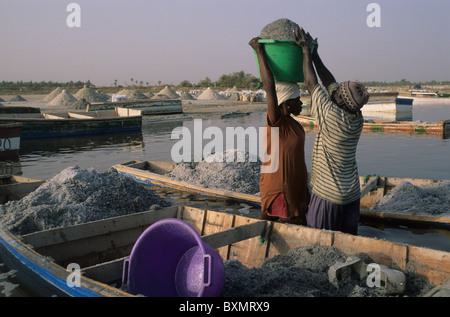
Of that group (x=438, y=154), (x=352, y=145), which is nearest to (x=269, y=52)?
(x=352, y=145)

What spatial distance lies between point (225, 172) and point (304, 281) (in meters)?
4.27

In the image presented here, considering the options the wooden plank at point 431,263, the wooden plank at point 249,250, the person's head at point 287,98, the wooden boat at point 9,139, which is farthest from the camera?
the wooden boat at point 9,139

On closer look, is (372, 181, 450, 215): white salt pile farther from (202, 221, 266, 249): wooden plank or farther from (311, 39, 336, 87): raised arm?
(311, 39, 336, 87): raised arm

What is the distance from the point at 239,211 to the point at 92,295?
148 inches

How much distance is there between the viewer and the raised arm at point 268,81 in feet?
9.44

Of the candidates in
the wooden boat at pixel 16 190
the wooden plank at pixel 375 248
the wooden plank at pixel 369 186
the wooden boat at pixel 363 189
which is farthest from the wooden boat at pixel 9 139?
the wooden plank at pixel 375 248

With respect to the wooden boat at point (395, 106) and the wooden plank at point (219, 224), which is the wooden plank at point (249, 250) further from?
the wooden boat at point (395, 106)

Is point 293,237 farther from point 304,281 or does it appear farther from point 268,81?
point 268,81

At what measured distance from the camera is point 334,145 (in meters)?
2.82

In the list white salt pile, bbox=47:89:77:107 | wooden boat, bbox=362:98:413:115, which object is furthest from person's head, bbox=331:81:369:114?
white salt pile, bbox=47:89:77:107

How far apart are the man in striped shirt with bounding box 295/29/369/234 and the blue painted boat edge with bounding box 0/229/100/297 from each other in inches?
64.7

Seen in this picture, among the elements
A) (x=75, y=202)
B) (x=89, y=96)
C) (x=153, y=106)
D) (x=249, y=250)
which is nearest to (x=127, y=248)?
(x=75, y=202)

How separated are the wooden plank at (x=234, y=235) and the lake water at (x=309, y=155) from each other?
2195mm
